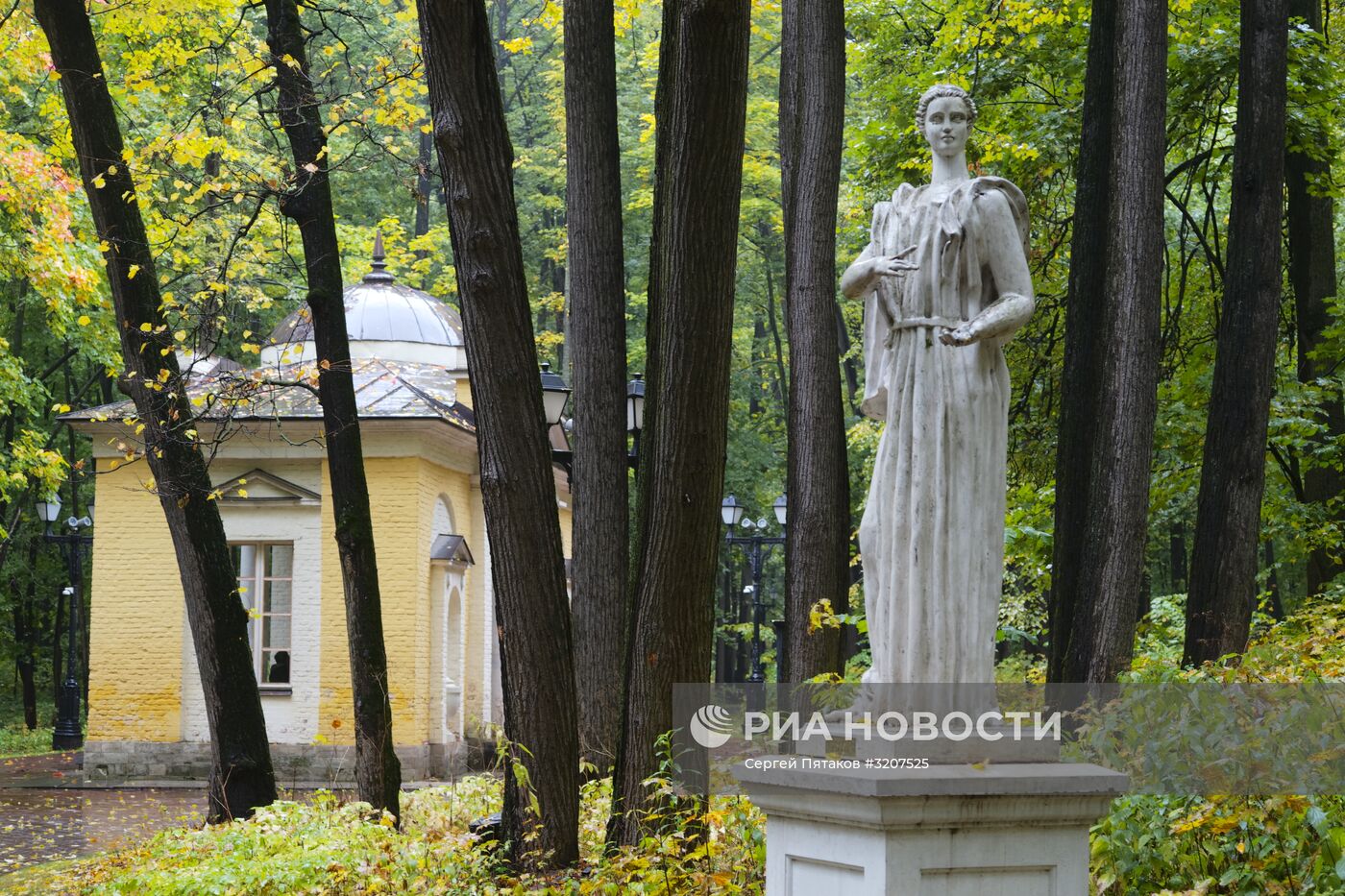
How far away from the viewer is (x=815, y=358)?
11766 millimetres

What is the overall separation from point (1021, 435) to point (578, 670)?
6927mm

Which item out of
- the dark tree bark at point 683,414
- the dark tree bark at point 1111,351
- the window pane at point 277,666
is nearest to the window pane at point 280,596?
the window pane at point 277,666

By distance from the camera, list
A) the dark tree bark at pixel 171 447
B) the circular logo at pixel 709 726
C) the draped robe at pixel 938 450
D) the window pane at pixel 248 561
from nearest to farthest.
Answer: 1. the draped robe at pixel 938 450
2. the circular logo at pixel 709 726
3. the dark tree bark at pixel 171 447
4. the window pane at pixel 248 561

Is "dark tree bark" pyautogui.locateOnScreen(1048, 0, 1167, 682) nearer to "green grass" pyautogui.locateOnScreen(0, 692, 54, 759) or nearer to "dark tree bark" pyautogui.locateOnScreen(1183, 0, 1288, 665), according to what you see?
"dark tree bark" pyautogui.locateOnScreen(1183, 0, 1288, 665)

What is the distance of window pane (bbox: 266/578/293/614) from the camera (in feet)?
81.7

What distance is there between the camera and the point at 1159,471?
16438 mm

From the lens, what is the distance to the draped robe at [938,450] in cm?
535

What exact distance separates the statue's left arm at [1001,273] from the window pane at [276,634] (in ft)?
69.0

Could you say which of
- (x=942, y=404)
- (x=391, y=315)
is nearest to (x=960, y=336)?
(x=942, y=404)

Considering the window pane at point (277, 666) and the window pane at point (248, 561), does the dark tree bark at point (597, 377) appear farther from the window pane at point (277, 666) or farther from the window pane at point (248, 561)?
the window pane at point (248, 561)

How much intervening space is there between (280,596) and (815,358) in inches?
620

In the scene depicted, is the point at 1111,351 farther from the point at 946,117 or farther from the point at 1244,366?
the point at 946,117

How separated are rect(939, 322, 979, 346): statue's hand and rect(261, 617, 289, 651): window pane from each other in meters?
21.0

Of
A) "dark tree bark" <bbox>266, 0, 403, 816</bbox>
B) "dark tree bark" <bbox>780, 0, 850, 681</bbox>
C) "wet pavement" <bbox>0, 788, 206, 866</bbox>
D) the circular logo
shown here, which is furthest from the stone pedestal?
"wet pavement" <bbox>0, 788, 206, 866</bbox>
